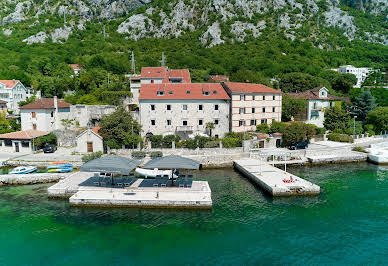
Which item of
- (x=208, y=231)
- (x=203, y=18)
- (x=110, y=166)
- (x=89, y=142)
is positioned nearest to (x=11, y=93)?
(x=89, y=142)

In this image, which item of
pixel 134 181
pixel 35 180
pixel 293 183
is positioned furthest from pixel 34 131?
pixel 293 183

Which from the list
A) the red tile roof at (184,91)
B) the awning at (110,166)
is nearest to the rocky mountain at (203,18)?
the red tile roof at (184,91)

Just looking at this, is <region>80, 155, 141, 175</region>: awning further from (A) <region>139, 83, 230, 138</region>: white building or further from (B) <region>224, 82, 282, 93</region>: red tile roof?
(B) <region>224, 82, 282, 93</region>: red tile roof

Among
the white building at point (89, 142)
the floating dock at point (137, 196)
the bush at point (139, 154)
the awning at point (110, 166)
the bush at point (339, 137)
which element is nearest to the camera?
the floating dock at point (137, 196)

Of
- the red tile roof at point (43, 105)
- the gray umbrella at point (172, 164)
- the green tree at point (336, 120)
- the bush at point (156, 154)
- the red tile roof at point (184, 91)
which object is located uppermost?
the red tile roof at point (184, 91)

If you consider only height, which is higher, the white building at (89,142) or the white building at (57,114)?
A: the white building at (57,114)

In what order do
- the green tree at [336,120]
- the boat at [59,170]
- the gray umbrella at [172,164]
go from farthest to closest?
1. the green tree at [336,120]
2. the boat at [59,170]
3. the gray umbrella at [172,164]

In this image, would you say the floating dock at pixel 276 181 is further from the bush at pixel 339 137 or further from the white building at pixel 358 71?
the white building at pixel 358 71

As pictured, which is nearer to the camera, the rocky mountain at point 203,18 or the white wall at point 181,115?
the white wall at point 181,115
